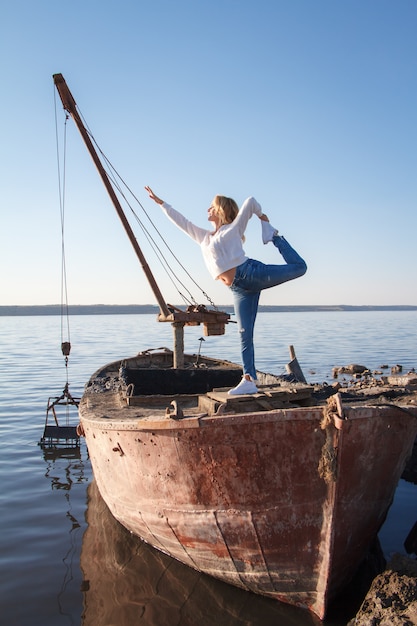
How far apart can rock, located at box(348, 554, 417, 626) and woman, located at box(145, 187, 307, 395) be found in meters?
1.98

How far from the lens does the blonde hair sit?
5.40 meters

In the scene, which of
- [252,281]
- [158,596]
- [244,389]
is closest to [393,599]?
[244,389]

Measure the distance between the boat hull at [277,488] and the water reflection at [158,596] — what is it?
0.50ft

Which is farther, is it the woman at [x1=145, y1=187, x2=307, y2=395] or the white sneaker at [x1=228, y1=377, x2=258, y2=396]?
the white sneaker at [x1=228, y1=377, x2=258, y2=396]

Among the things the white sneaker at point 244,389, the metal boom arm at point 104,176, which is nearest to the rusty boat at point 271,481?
the white sneaker at point 244,389

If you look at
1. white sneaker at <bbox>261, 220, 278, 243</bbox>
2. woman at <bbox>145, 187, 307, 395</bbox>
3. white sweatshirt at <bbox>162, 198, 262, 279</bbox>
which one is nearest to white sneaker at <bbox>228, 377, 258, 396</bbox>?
woman at <bbox>145, 187, 307, 395</bbox>

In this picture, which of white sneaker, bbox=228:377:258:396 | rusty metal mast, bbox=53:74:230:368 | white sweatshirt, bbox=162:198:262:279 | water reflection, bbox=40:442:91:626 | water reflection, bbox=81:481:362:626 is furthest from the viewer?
rusty metal mast, bbox=53:74:230:368

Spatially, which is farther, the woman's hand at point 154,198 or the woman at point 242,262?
the woman's hand at point 154,198

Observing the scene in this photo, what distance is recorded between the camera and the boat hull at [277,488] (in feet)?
15.0

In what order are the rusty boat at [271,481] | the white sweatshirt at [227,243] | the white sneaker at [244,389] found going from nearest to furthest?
the rusty boat at [271,481] → the white sweatshirt at [227,243] → the white sneaker at [244,389]

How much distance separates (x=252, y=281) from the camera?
5.36 m

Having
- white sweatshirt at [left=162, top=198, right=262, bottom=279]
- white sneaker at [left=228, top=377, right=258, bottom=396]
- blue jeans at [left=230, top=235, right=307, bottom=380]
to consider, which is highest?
white sweatshirt at [left=162, top=198, right=262, bottom=279]

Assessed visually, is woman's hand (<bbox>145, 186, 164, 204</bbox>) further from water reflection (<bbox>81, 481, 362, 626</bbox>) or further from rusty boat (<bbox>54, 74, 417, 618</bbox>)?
water reflection (<bbox>81, 481, 362, 626</bbox>)

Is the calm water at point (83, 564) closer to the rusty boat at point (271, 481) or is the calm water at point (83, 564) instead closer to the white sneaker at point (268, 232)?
the rusty boat at point (271, 481)
